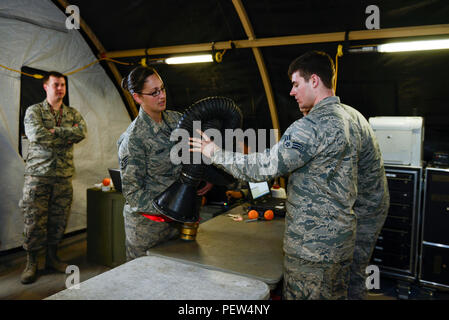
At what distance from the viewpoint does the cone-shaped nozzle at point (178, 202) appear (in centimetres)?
154

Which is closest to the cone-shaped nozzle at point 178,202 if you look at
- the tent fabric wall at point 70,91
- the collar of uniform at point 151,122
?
the collar of uniform at point 151,122

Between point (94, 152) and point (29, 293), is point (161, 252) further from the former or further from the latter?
point (94, 152)

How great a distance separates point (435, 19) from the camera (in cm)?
291

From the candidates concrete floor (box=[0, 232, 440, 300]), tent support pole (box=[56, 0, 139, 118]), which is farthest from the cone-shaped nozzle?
tent support pole (box=[56, 0, 139, 118])

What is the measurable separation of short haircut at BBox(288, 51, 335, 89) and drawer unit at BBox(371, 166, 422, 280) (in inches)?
82.9

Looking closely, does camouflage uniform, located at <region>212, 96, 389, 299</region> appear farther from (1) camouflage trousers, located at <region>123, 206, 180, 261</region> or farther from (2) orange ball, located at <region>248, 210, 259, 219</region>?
(2) orange ball, located at <region>248, 210, 259, 219</region>

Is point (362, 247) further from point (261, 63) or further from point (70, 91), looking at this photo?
point (70, 91)

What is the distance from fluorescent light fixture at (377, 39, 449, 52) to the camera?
2.83 metres

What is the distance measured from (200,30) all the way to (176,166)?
8.57ft

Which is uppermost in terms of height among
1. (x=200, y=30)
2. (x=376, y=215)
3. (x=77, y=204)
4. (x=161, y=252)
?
(x=200, y=30)

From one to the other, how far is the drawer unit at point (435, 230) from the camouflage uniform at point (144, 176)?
8.44 ft

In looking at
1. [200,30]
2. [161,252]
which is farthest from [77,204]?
[161,252]

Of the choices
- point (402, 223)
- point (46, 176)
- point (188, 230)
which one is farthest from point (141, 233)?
point (402, 223)

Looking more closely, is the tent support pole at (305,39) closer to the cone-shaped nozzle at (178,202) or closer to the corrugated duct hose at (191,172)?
the corrugated duct hose at (191,172)
